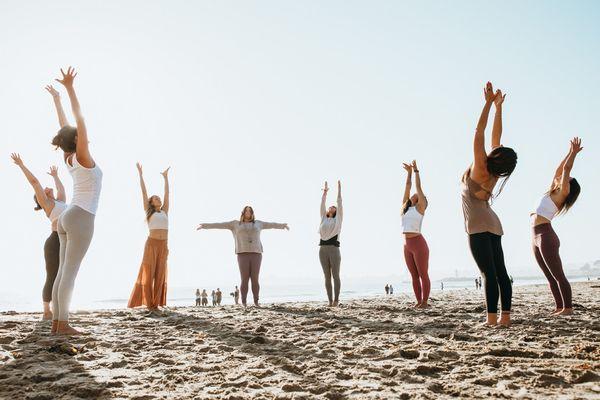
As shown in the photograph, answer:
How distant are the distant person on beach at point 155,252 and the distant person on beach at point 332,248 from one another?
126 inches

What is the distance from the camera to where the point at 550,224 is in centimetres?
580

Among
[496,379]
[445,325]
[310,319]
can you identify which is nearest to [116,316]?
[310,319]

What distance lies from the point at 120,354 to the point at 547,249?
18.2ft

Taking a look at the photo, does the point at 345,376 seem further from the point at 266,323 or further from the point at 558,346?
the point at 266,323

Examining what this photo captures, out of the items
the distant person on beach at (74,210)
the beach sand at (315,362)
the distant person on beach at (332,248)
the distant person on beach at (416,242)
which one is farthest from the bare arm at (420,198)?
the distant person on beach at (74,210)

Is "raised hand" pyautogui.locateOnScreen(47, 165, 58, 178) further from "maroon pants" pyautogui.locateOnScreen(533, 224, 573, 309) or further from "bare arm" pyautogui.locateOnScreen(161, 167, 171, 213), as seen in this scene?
"maroon pants" pyautogui.locateOnScreen(533, 224, 573, 309)

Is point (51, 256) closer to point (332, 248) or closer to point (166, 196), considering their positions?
point (166, 196)

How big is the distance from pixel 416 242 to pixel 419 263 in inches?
16.7

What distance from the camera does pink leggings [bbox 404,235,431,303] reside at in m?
7.50

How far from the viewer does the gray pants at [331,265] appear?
8.49 m

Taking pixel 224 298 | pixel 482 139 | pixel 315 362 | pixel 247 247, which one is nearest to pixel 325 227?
pixel 247 247

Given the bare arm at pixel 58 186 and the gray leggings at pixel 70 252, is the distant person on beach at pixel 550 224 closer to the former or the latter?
the gray leggings at pixel 70 252

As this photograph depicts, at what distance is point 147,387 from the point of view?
8.58ft

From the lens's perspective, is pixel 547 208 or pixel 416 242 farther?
pixel 416 242
